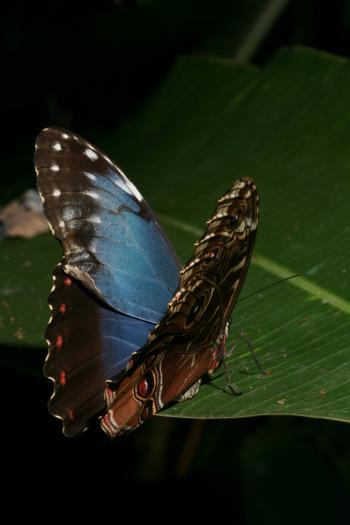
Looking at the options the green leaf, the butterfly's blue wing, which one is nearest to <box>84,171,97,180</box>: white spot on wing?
the butterfly's blue wing

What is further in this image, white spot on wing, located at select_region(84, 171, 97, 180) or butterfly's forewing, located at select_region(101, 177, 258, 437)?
white spot on wing, located at select_region(84, 171, 97, 180)

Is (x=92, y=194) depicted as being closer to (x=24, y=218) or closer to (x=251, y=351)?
(x=251, y=351)

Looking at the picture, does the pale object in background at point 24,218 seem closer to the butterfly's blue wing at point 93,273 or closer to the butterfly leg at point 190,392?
the butterfly's blue wing at point 93,273

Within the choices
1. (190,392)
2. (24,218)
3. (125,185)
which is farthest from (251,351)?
(24,218)

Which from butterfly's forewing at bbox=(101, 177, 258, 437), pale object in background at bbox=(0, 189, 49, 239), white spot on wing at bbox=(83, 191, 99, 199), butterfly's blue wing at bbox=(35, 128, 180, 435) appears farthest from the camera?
pale object in background at bbox=(0, 189, 49, 239)

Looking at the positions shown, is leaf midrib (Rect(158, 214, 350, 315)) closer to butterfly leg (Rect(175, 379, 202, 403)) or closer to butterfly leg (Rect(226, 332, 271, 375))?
butterfly leg (Rect(226, 332, 271, 375))

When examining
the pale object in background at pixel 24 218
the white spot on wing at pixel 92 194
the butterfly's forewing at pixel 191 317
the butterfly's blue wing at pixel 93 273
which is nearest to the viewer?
the butterfly's forewing at pixel 191 317

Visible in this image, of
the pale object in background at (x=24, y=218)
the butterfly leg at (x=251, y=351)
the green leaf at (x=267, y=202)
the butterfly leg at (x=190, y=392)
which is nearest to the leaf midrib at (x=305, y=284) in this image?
the green leaf at (x=267, y=202)
